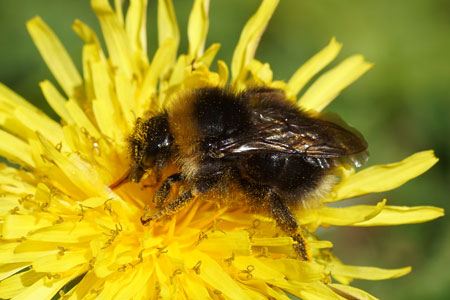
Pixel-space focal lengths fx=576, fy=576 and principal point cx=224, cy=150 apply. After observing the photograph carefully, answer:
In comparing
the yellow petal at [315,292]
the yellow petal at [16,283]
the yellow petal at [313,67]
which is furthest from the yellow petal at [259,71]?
the yellow petal at [16,283]

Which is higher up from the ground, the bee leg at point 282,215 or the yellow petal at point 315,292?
the bee leg at point 282,215

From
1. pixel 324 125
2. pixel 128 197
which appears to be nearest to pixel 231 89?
pixel 324 125

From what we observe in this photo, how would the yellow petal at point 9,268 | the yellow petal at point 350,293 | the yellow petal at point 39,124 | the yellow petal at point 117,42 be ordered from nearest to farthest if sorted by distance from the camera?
the yellow petal at point 9,268, the yellow petal at point 350,293, the yellow petal at point 39,124, the yellow petal at point 117,42

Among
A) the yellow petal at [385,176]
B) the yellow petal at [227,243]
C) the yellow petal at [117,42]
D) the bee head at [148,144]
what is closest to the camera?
the bee head at [148,144]

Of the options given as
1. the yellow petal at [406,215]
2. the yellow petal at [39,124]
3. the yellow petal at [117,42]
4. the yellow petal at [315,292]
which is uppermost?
the yellow petal at [117,42]

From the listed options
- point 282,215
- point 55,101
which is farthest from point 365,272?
point 55,101

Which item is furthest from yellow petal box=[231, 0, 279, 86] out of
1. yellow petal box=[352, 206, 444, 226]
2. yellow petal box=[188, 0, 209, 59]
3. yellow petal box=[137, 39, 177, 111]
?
yellow petal box=[352, 206, 444, 226]

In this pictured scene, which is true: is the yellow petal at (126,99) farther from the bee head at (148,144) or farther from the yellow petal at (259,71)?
the yellow petal at (259,71)
